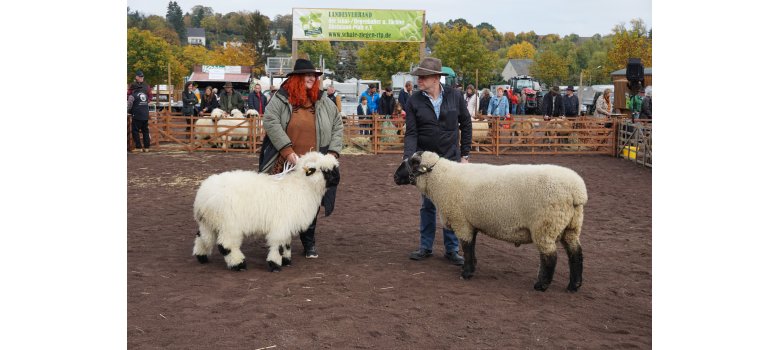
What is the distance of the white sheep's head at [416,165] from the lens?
21.8ft

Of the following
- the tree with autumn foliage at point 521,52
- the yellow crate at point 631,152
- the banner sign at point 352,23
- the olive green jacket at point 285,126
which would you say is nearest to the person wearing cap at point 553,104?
the yellow crate at point 631,152

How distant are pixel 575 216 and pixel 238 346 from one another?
300cm

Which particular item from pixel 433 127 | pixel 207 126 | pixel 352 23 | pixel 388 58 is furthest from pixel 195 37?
pixel 433 127

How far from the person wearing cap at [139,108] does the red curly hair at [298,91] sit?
11.0 m

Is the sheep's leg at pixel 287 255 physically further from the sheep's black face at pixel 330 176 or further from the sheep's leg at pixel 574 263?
the sheep's leg at pixel 574 263

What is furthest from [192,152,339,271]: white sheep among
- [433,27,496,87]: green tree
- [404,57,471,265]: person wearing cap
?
[433,27,496,87]: green tree

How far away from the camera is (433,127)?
23.0ft

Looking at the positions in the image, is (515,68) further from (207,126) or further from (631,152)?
(207,126)

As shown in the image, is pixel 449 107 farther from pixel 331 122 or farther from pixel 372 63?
pixel 372 63

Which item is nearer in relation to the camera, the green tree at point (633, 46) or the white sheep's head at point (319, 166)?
the white sheep's head at point (319, 166)

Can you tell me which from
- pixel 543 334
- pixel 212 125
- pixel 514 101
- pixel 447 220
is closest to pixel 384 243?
pixel 447 220

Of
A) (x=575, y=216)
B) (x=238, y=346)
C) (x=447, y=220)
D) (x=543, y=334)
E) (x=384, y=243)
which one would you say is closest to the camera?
(x=238, y=346)

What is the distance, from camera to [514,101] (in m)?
30.6

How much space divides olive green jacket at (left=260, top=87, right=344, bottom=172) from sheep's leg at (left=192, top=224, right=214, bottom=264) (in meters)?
0.87
